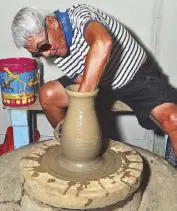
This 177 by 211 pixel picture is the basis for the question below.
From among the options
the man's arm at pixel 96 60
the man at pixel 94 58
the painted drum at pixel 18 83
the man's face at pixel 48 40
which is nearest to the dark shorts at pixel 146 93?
the man at pixel 94 58

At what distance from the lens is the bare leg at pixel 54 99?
217cm

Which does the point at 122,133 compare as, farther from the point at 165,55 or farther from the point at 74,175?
the point at 74,175

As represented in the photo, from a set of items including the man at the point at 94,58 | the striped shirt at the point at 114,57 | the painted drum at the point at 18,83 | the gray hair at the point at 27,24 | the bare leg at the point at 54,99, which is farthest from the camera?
the painted drum at the point at 18,83

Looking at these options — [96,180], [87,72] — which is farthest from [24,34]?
[96,180]

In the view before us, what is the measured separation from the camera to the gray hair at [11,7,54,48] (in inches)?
62.5

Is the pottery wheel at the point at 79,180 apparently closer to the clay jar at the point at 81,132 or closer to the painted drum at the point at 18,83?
the clay jar at the point at 81,132

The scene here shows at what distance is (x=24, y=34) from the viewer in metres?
1.60

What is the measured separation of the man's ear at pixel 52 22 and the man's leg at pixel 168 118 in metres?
0.77

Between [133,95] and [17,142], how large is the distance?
0.92 m

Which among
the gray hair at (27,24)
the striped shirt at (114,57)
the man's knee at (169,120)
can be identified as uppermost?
the gray hair at (27,24)

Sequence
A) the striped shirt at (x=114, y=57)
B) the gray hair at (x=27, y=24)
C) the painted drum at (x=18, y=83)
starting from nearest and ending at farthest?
the gray hair at (x=27, y=24) < the striped shirt at (x=114, y=57) < the painted drum at (x=18, y=83)

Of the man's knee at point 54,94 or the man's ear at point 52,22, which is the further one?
the man's knee at point 54,94

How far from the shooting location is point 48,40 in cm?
164

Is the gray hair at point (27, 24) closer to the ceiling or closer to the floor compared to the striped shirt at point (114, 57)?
closer to the ceiling
